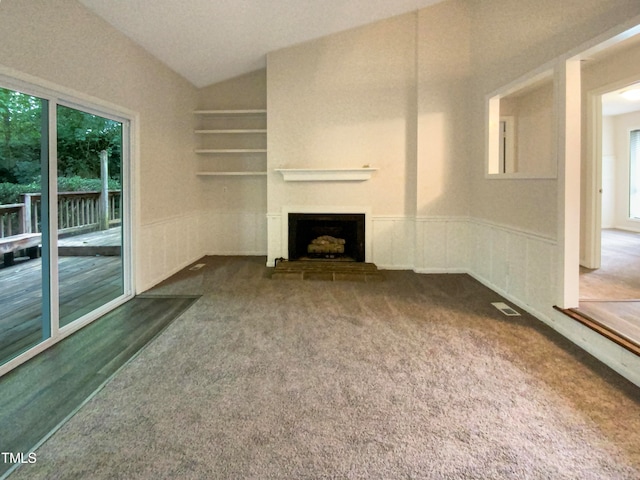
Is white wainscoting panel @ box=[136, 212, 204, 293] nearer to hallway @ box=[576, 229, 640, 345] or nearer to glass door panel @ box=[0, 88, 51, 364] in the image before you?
glass door panel @ box=[0, 88, 51, 364]

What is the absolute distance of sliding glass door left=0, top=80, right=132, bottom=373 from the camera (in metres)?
2.56

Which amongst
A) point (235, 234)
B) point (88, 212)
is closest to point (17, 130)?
point (88, 212)

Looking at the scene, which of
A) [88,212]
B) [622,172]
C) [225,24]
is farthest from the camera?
[622,172]

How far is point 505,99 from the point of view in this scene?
5.95 m

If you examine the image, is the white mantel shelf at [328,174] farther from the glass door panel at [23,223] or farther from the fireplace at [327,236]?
the glass door panel at [23,223]

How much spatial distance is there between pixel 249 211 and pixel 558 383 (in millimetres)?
4983

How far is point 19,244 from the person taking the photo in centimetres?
264

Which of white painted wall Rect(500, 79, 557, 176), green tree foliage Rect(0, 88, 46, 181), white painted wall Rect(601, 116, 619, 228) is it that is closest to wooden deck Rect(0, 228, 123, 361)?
green tree foliage Rect(0, 88, 46, 181)

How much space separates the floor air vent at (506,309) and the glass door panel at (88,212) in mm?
3723

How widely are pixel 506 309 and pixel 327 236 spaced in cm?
265

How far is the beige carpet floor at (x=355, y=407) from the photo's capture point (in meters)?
1.58

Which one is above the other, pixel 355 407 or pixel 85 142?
pixel 85 142

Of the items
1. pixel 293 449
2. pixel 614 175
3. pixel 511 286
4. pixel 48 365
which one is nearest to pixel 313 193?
pixel 511 286

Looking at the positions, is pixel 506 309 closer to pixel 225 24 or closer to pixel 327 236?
pixel 327 236
